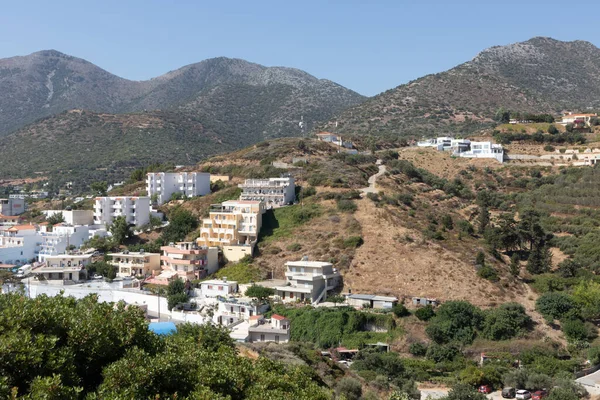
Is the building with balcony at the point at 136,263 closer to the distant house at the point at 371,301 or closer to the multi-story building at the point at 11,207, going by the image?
the distant house at the point at 371,301

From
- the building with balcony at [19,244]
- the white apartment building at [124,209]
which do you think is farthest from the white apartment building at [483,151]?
the building with balcony at [19,244]

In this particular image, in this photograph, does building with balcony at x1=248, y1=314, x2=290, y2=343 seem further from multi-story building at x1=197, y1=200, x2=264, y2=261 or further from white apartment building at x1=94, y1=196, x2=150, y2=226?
white apartment building at x1=94, y1=196, x2=150, y2=226

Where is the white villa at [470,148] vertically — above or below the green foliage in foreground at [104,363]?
above

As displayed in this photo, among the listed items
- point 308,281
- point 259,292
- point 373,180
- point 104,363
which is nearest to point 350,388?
point 104,363

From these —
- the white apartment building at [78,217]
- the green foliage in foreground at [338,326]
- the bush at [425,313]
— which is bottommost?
the green foliage in foreground at [338,326]

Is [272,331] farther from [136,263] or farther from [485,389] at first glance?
[136,263]

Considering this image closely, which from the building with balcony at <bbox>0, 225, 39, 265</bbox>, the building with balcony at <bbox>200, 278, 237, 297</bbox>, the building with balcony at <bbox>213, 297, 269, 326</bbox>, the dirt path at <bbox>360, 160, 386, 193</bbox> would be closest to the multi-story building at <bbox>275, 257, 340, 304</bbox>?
the building with balcony at <bbox>213, 297, 269, 326</bbox>

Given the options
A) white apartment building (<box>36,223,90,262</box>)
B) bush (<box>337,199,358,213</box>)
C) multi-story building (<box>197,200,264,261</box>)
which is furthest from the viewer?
white apartment building (<box>36,223,90,262</box>)
